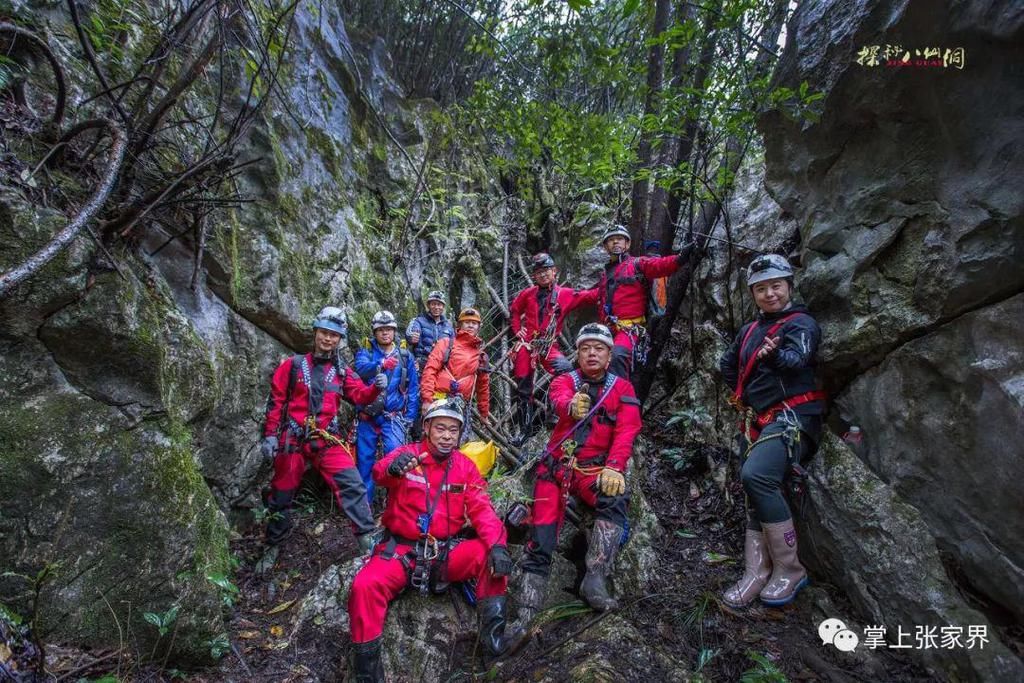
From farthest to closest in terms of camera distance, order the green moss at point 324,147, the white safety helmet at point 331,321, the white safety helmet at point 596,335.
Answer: the green moss at point 324,147 < the white safety helmet at point 331,321 < the white safety helmet at point 596,335

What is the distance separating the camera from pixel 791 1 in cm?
549

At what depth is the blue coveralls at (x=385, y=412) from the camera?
22.0 feet

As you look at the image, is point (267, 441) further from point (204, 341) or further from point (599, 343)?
point (599, 343)

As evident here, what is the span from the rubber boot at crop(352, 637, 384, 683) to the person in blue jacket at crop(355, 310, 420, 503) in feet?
9.42

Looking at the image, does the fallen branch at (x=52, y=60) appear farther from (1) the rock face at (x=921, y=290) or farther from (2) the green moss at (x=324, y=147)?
(1) the rock face at (x=921, y=290)

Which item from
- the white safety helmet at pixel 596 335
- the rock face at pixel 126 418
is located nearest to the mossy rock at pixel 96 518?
the rock face at pixel 126 418

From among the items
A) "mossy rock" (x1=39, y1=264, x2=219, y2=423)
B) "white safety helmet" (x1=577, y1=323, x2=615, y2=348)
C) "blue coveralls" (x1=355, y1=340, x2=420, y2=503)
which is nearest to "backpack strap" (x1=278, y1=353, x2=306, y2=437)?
"blue coveralls" (x1=355, y1=340, x2=420, y2=503)

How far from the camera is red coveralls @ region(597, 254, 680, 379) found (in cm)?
594

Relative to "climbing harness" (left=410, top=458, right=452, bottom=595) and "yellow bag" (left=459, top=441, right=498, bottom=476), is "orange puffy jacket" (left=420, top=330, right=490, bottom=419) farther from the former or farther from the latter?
"climbing harness" (left=410, top=458, right=452, bottom=595)

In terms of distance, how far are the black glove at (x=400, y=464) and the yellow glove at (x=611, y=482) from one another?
1.72 m

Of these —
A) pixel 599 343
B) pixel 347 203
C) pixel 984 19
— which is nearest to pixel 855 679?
pixel 599 343

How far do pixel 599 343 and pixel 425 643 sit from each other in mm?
3197

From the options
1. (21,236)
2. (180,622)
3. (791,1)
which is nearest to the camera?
(21,236)

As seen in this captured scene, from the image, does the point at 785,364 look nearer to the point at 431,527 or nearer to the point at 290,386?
the point at 431,527
